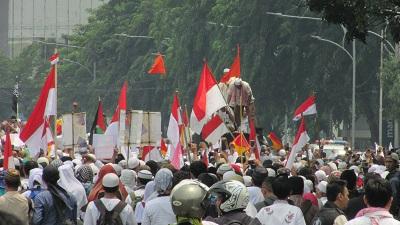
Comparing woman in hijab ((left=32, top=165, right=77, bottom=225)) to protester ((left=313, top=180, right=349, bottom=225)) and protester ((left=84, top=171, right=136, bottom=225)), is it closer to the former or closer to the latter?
protester ((left=84, top=171, right=136, bottom=225))

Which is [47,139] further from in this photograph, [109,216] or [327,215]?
[327,215]

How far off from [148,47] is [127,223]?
72024 millimetres

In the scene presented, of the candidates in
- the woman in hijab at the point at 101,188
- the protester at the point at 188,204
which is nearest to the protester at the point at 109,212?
the woman in hijab at the point at 101,188

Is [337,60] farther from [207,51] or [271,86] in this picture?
[207,51]

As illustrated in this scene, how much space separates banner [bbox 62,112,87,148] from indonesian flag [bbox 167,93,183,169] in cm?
229

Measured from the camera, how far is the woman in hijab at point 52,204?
40.9 feet

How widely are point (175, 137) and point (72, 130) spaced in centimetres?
318

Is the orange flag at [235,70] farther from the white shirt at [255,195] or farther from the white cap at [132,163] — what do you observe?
the white shirt at [255,195]

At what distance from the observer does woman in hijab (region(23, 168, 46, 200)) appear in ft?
42.0

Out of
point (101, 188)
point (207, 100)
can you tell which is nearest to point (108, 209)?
point (101, 188)

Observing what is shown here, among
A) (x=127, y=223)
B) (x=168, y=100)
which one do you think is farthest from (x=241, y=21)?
(x=127, y=223)

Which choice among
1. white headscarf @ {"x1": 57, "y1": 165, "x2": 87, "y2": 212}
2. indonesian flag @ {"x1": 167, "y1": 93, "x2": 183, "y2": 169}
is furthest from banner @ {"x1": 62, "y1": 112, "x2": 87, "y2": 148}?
white headscarf @ {"x1": 57, "y1": 165, "x2": 87, "y2": 212}

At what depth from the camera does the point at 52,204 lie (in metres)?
12.5

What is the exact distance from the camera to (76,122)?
2277 cm
